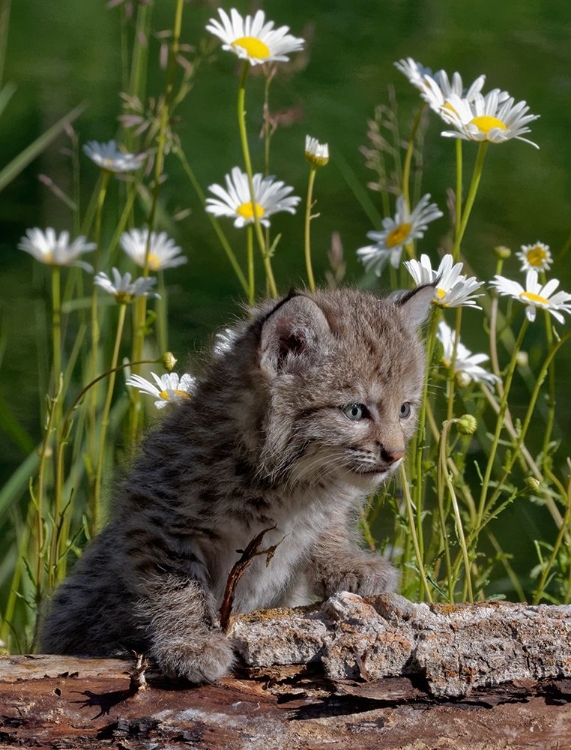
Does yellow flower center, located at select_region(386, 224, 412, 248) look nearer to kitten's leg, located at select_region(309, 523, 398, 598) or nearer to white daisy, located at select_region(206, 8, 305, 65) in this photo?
white daisy, located at select_region(206, 8, 305, 65)

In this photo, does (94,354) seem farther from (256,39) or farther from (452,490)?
(452,490)

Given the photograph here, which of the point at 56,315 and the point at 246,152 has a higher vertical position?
the point at 246,152

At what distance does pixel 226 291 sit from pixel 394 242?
3539 millimetres

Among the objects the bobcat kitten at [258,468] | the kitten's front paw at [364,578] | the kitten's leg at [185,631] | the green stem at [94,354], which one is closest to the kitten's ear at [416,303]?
the bobcat kitten at [258,468]

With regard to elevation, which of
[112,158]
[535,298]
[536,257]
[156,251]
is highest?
[112,158]

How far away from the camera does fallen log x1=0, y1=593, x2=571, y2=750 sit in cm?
240

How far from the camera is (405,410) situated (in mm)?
3014

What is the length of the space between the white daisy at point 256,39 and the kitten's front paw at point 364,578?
4.90ft

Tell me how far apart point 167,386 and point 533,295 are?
3.78ft

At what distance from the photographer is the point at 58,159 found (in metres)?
8.18

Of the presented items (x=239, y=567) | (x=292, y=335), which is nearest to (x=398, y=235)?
(x=292, y=335)

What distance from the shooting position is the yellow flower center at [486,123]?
312cm

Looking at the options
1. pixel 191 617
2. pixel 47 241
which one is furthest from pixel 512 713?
pixel 47 241

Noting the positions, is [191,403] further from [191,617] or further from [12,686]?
[12,686]
